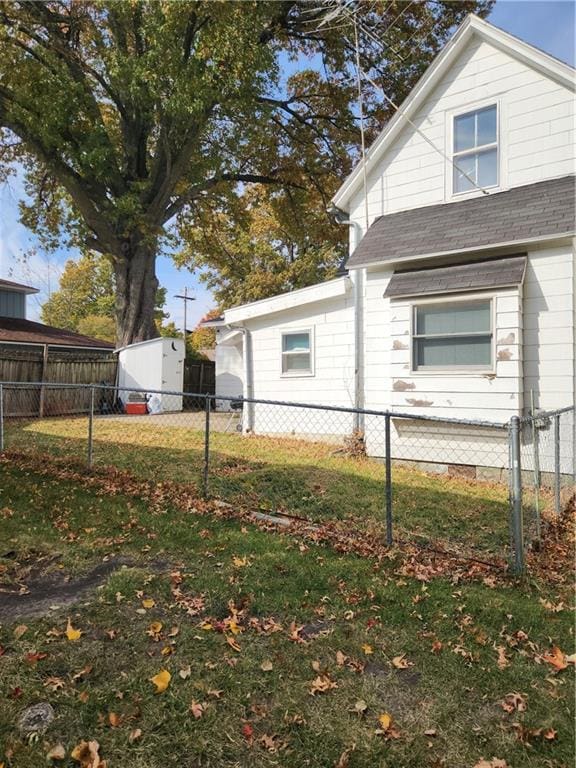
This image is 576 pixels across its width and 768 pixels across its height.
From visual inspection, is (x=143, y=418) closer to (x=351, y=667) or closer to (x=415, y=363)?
(x=415, y=363)

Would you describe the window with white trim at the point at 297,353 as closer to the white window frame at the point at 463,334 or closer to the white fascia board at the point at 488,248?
the white fascia board at the point at 488,248

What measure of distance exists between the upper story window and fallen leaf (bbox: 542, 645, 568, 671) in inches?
297

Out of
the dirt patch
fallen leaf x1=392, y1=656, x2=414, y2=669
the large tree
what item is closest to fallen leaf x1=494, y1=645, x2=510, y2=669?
fallen leaf x1=392, y1=656, x2=414, y2=669

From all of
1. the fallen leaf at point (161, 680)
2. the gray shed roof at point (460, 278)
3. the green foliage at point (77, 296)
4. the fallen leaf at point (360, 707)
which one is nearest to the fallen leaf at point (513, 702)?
the fallen leaf at point (360, 707)

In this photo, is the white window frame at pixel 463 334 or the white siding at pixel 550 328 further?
the white window frame at pixel 463 334

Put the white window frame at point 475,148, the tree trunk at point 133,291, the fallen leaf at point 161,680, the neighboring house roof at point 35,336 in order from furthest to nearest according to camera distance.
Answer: the tree trunk at point 133,291 < the neighboring house roof at point 35,336 < the white window frame at point 475,148 < the fallen leaf at point 161,680

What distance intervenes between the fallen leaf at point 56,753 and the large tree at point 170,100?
46.2 ft

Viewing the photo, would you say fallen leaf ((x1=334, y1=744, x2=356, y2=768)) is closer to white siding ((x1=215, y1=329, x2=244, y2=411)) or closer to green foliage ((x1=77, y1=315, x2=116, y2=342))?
white siding ((x1=215, y1=329, x2=244, y2=411))

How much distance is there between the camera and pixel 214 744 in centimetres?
223

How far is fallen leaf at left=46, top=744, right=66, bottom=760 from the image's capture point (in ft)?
6.93

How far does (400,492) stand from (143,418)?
31.7 ft

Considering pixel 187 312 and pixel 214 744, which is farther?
pixel 187 312

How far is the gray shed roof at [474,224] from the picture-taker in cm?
730

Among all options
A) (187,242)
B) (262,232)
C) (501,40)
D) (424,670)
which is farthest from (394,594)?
(262,232)
